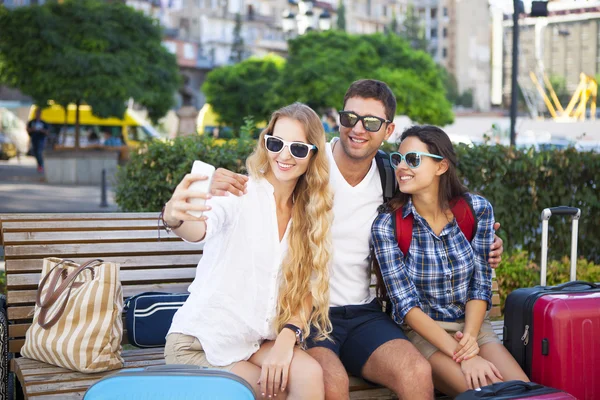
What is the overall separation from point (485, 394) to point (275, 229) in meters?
1.02

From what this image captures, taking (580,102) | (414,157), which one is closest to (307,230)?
(414,157)

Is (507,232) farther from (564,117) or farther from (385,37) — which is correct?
(564,117)

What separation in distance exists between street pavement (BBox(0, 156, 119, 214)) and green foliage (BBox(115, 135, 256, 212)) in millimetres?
6573

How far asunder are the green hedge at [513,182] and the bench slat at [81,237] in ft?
6.54

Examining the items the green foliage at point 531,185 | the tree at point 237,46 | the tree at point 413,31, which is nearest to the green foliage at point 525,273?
Result: the green foliage at point 531,185

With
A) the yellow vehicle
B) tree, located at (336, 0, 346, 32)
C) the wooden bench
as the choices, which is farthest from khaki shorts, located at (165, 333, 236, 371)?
tree, located at (336, 0, 346, 32)

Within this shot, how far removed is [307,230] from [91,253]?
1.67 m

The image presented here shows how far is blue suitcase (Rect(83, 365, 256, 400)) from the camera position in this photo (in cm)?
276

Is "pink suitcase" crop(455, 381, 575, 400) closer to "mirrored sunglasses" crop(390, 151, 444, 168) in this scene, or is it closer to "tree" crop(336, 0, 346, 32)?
"mirrored sunglasses" crop(390, 151, 444, 168)

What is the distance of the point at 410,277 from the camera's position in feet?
12.1

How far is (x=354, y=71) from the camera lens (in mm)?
31953

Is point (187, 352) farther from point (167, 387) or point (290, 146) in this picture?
point (290, 146)

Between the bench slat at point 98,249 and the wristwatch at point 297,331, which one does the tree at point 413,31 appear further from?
the wristwatch at point 297,331

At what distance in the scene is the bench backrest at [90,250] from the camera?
425cm
